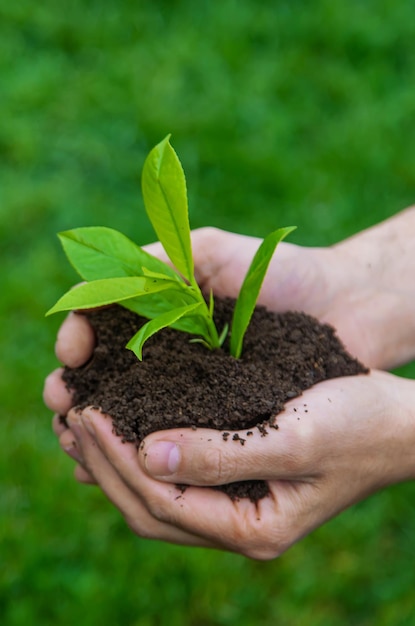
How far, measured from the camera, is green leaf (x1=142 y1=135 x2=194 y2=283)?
1.47 m

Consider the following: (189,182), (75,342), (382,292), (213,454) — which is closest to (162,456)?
(213,454)

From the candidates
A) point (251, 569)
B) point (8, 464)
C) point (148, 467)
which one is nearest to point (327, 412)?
point (148, 467)

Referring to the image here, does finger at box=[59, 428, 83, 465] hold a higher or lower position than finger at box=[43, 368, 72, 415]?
lower

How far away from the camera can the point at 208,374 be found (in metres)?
1.62

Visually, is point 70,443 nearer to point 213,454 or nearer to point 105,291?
point 213,454

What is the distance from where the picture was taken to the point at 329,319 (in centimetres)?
209

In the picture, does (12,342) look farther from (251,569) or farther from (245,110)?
(245,110)

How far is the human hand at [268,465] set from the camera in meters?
1.52

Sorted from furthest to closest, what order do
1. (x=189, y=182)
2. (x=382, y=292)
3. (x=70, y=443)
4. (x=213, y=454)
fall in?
1. (x=189, y=182)
2. (x=382, y=292)
3. (x=70, y=443)
4. (x=213, y=454)

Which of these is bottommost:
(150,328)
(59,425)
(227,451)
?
(227,451)

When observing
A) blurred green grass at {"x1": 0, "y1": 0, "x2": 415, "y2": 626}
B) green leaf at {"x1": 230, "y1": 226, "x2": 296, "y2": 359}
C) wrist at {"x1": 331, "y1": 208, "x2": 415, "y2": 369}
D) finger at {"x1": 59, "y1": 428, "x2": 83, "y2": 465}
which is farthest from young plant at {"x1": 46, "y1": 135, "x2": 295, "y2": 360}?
blurred green grass at {"x1": 0, "y1": 0, "x2": 415, "y2": 626}

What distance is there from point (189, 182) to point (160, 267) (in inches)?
69.5

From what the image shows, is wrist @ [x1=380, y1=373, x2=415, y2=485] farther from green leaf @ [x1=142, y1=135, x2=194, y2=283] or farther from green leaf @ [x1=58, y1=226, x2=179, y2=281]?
green leaf @ [x1=58, y1=226, x2=179, y2=281]

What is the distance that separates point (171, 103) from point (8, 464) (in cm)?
196
